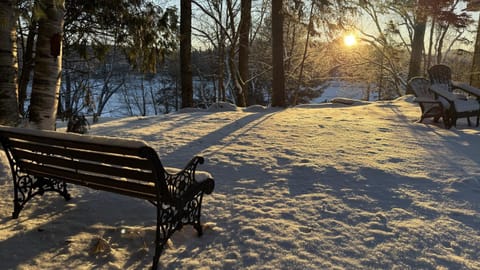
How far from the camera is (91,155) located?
254 centimetres

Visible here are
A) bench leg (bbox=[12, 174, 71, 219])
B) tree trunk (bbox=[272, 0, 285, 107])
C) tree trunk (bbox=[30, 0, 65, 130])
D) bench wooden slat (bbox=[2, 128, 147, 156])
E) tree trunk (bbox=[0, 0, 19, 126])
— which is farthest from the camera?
tree trunk (bbox=[272, 0, 285, 107])

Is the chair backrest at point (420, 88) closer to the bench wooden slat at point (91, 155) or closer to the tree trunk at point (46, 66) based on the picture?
the tree trunk at point (46, 66)

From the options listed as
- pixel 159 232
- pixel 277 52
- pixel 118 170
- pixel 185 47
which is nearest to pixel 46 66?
pixel 118 170

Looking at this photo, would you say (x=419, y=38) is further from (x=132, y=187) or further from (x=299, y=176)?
(x=132, y=187)

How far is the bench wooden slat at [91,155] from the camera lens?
2.36 metres

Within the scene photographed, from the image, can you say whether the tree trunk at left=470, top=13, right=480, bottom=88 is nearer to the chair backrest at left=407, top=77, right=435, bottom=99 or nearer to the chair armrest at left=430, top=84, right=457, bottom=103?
the chair backrest at left=407, top=77, right=435, bottom=99

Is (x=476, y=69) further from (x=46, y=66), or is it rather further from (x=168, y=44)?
(x=46, y=66)

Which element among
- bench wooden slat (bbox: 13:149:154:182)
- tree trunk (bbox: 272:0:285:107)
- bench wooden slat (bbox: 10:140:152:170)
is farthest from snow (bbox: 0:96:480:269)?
tree trunk (bbox: 272:0:285:107)

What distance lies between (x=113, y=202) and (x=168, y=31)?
4866mm

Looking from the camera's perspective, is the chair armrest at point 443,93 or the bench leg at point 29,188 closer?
the bench leg at point 29,188

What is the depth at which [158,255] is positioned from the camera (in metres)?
2.38

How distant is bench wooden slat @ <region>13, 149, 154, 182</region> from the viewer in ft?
8.07

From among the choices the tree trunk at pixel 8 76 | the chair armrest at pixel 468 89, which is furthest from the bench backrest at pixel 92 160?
the chair armrest at pixel 468 89

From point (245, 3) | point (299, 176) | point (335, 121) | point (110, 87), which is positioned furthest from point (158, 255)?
point (110, 87)
